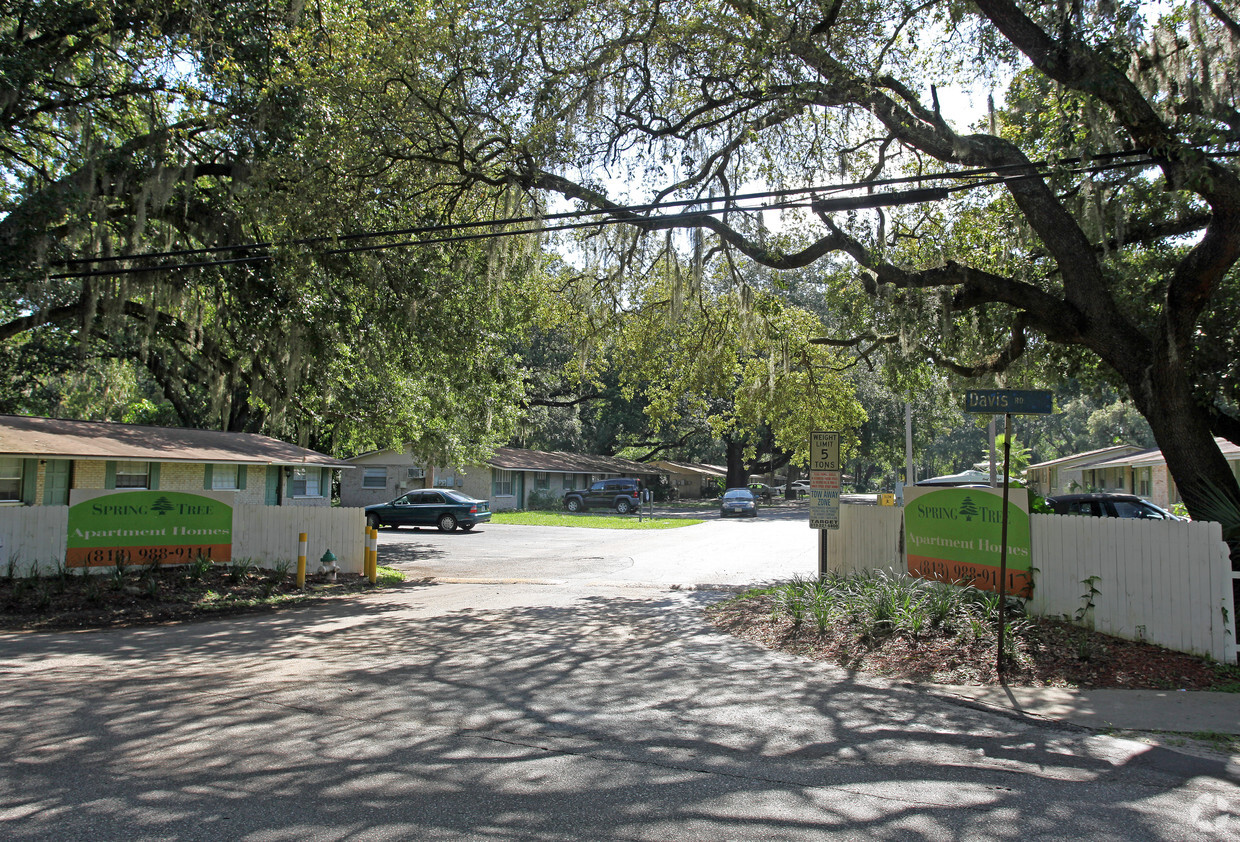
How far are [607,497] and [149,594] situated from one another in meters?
32.2

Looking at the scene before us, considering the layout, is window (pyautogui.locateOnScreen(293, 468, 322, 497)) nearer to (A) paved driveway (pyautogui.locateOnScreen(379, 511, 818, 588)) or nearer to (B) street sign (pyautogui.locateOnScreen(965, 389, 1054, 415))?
(A) paved driveway (pyautogui.locateOnScreen(379, 511, 818, 588))

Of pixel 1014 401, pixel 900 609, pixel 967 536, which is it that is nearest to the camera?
pixel 1014 401

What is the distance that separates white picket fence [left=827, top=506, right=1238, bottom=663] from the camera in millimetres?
7824

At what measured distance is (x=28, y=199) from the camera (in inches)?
482

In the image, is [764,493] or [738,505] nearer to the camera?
[738,505]

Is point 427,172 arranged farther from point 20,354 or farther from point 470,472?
point 470,472

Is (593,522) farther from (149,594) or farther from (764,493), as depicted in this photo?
(764,493)

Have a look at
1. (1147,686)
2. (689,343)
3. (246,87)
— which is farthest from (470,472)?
(1147,686)

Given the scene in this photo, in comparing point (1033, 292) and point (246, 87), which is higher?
point (246, 87)

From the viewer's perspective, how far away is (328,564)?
14977 mm

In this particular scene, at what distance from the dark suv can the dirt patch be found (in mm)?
28965

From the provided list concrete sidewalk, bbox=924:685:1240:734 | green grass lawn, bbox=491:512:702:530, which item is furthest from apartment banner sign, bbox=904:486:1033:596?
green grass lawn, bbox=491:512:702:530

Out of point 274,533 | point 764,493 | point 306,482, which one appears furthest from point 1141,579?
point 764,493

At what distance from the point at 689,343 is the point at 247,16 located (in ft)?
33.0
